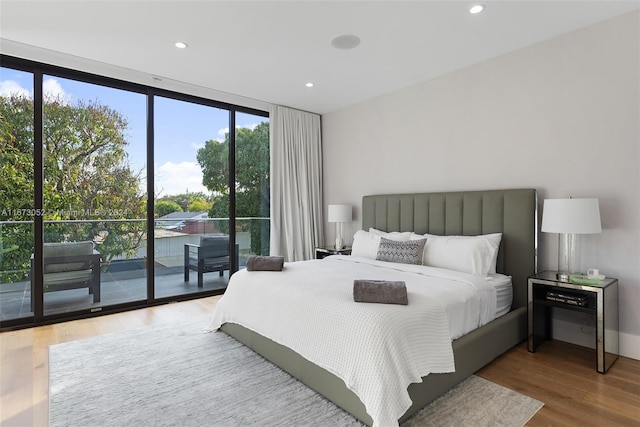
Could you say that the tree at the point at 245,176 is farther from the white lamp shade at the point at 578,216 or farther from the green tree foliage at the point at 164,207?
the white lamp shade at the point at 578,216

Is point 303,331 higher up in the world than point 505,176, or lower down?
lower down

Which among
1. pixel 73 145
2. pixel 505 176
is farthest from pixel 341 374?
pixel 73 145

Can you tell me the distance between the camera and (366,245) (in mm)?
3938

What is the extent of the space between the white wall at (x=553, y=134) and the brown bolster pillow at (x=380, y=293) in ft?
6.08

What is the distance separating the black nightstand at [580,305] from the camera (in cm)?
241

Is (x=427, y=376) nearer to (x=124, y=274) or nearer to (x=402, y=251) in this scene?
(x=402, y=251)

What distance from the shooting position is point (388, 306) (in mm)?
1998

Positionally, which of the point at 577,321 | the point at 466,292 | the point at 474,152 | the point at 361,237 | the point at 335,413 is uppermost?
the point at 474,152

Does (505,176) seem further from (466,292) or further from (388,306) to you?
(388,306)

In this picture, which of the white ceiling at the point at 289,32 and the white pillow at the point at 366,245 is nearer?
the white ceiling at the point at 289,32

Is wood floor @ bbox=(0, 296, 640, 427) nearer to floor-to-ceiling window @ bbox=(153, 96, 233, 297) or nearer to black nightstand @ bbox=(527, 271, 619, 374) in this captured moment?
black nightstand @ bbox=(527, 271, 619, 374)

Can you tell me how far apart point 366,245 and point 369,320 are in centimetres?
211

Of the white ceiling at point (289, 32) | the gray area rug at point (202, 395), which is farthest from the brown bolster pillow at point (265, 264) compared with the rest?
the white ceiling at point (289, 32)

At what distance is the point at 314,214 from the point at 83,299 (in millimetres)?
3182
